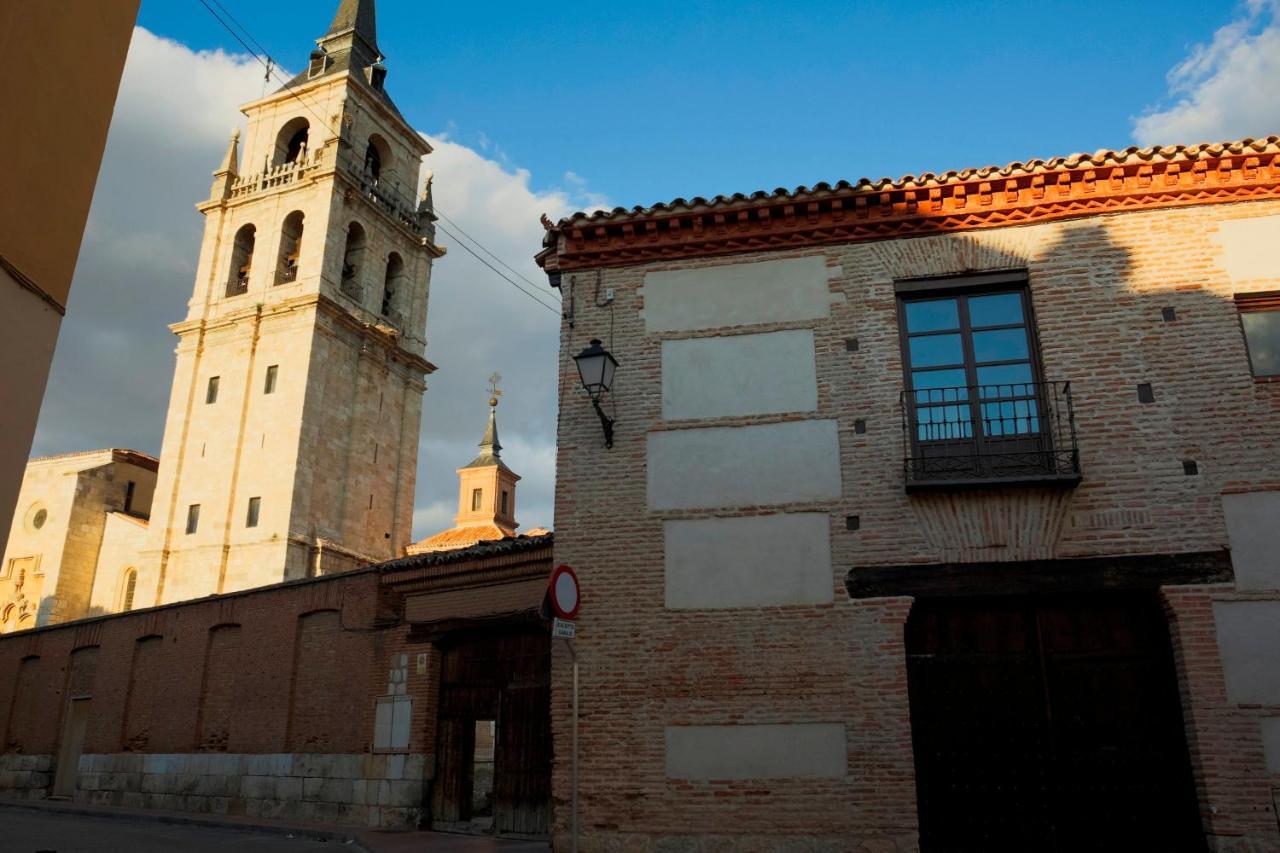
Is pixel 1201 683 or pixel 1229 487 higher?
pixel 1229 487

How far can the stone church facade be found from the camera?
35.3m

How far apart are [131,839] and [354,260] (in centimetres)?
3081

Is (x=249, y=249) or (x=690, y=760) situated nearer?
(x=690, y=760)

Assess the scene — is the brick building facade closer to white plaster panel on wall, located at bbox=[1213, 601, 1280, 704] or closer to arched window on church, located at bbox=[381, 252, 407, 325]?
white plaster panel on wall, located at bbox=[1213, 601, 1280, 704]

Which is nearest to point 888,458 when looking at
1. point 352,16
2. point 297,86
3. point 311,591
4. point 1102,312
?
point 1102,312

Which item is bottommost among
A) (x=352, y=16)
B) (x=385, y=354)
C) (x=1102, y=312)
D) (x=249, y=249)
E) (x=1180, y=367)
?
(x=1180, y=367)

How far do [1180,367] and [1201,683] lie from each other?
3047mm

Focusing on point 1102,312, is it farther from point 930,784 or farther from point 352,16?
point 352,16

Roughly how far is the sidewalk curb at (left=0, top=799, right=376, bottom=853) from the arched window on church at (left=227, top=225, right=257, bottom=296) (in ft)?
76.4

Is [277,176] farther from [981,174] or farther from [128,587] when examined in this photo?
[981,174]

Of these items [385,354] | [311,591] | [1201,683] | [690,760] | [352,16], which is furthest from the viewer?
[352,16]

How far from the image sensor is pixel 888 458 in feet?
32.6

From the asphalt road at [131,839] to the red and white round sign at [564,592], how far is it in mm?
5709

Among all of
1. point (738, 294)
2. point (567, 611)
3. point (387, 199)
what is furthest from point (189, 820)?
point (387, 199)
